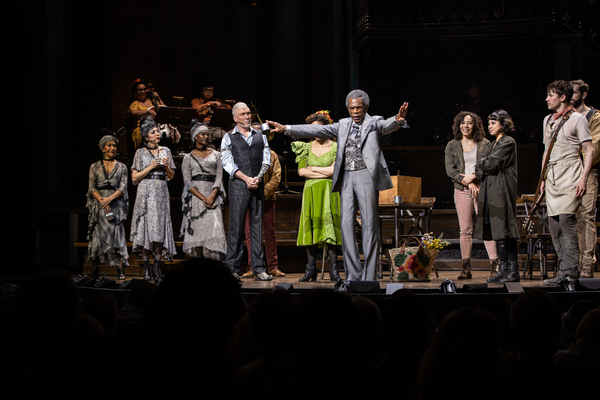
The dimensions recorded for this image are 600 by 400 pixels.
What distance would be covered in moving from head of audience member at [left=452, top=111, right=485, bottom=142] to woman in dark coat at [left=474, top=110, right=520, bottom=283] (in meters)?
0.47

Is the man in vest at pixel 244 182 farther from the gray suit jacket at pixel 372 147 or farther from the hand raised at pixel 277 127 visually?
the gray suit jacket at pixel 372 147

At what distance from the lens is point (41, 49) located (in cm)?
943

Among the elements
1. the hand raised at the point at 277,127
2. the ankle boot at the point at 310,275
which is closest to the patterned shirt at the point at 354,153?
the hand raised at the point at 277,127

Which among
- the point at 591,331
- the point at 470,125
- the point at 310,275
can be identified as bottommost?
the point at 310,275

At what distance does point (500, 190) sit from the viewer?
548 centimetres

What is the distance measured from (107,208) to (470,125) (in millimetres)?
3812

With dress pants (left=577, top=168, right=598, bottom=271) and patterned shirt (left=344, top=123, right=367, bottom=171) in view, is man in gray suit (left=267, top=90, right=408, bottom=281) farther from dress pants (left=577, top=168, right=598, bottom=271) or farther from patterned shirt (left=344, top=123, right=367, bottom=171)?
dress pants (left=577, top=168, right=598, bottom=271)

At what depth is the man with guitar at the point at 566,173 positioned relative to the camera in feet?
16.2

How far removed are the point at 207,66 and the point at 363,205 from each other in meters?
7.29

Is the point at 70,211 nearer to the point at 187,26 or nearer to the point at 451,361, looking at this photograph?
the point at 187,26

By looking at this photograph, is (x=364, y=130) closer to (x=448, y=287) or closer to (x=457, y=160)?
(x=457, y=160)

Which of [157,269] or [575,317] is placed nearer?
[575,317]

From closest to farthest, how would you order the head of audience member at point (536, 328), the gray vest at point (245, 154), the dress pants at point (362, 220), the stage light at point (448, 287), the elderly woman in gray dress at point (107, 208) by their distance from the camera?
the head of audience member at point (536, 328) < the stage light at point (448, 287) < the dress pants at point (362, 220) < the gray vest at point (245, 154) < the elderly woman in gray dress at point (107, 208)

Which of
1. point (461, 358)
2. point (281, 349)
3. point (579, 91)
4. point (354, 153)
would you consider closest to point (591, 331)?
point (461, 358)
